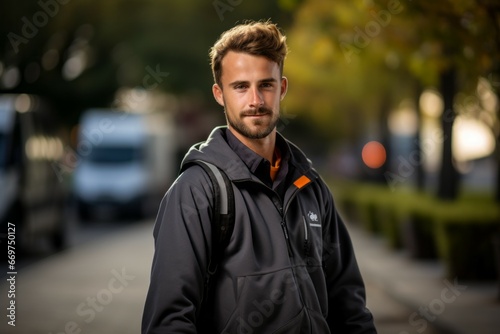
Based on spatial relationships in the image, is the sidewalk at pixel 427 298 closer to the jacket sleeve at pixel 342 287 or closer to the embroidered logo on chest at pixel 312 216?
the jacket sleeve at pixel 342 287

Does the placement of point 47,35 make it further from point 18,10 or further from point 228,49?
point 228,49

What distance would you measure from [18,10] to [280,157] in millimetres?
28027

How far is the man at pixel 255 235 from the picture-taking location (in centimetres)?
312

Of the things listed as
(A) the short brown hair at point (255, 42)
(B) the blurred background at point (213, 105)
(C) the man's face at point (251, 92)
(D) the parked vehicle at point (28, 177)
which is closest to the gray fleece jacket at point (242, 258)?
(C) the man's face at point (251, 92)

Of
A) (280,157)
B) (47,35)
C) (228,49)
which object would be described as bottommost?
(280,157)

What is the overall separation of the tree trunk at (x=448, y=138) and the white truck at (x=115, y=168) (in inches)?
561

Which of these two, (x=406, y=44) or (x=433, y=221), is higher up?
(x=406, y=44)

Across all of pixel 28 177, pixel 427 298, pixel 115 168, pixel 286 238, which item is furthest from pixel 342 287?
pixel 115 168

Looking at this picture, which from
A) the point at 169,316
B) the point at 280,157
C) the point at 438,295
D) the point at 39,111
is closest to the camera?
the point at 169,316

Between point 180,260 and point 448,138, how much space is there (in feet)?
45.1

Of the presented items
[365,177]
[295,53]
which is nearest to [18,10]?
[295,53]

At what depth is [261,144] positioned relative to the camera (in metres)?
3.47

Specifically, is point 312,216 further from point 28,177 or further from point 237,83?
point 28,177

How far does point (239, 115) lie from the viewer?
3418 millimetres
